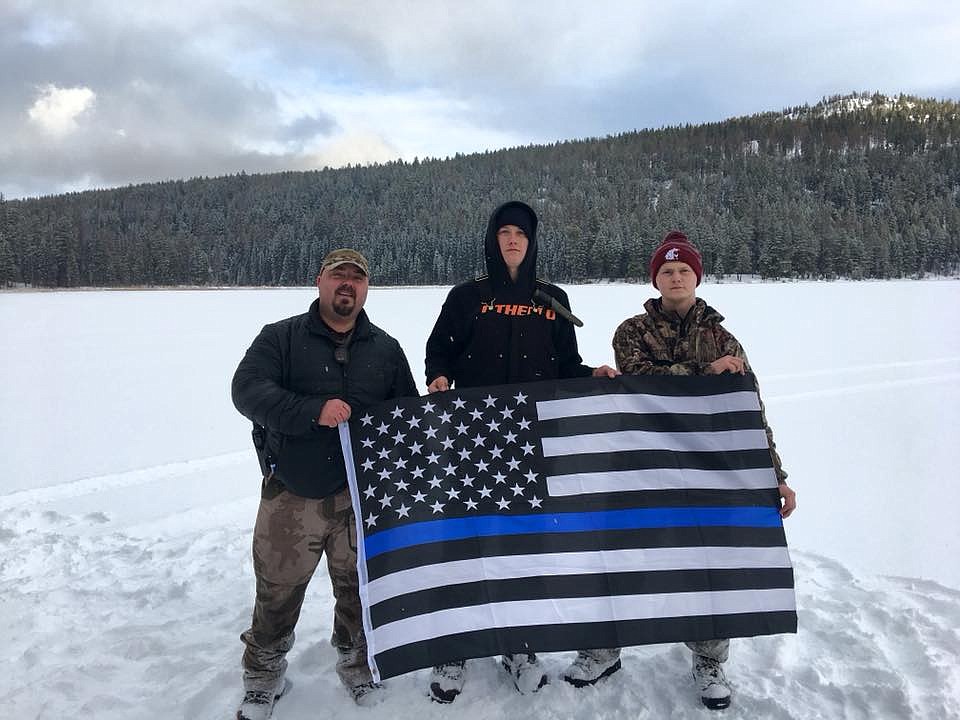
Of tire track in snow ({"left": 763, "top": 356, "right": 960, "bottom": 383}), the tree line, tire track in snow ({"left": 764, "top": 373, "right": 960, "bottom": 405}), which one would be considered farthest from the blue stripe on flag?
the tree line

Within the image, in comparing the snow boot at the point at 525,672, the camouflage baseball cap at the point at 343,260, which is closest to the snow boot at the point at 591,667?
the snow boot at the point at 525,672

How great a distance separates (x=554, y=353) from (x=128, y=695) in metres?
2.54

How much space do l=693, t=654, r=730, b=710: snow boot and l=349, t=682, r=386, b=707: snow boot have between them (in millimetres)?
1422

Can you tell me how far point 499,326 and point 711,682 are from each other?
6.08 ft

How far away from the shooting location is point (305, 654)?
9.78 ft

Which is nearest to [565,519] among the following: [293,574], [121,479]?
[293,574]

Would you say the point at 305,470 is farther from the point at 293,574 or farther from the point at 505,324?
the point at 505,324

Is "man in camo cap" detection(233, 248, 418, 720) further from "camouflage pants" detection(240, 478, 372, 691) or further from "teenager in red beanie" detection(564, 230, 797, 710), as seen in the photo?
"teenager in red beanie" detection(564, 230, 797, 710)

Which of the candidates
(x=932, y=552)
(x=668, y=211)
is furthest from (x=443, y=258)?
(x=932, y=552)

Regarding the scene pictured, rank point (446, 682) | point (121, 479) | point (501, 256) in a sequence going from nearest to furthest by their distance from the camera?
point (446, 682) → point (501, 256) → point (121, 479)

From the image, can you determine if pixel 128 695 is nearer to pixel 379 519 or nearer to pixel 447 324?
pixel 379 519

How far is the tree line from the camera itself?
218 feet

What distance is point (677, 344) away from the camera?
110 inches

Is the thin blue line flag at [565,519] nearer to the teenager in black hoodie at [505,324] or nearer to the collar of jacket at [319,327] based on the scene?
the teenager in black hoodie at [505,324]
